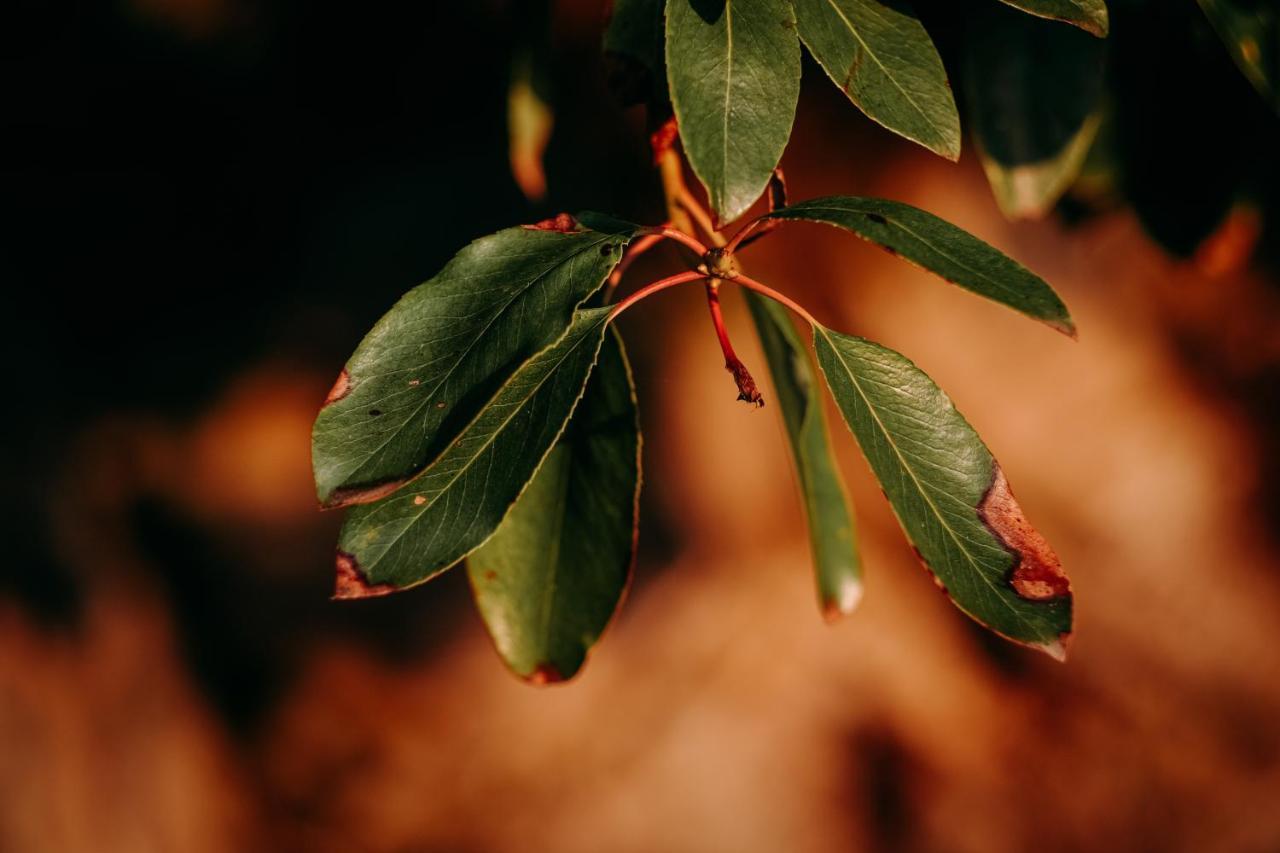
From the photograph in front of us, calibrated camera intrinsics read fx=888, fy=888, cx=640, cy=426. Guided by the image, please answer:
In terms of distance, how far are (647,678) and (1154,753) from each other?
817 mm

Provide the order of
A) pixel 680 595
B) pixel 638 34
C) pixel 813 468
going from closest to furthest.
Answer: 1. pixel 638 34
2. pixel 813 468
3. pixel 680 595

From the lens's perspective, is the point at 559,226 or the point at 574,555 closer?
the point at 559,226

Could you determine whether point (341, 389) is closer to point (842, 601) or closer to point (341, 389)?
point (341, 389)

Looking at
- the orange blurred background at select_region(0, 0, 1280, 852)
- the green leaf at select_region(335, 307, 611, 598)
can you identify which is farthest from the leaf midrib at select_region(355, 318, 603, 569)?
the orange blurred background at select_region(0, 0, 1280, 852)

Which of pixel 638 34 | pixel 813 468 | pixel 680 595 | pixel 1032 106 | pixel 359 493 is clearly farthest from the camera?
pixel 680 595

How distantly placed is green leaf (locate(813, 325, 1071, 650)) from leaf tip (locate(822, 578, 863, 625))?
0.19 meters

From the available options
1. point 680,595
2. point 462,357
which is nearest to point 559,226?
point 462,357

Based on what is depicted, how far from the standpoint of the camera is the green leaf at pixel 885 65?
0.54 meters

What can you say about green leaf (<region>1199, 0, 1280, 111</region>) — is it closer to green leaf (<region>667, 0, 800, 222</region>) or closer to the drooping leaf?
the drooping leaf

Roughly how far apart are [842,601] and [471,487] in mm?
323

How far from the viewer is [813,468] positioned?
72cm

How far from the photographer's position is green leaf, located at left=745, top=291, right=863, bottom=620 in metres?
0.70

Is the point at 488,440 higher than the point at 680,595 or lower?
higher

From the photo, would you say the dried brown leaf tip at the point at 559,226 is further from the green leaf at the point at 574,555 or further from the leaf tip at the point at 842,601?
the leaf tip at the point at 842,601
